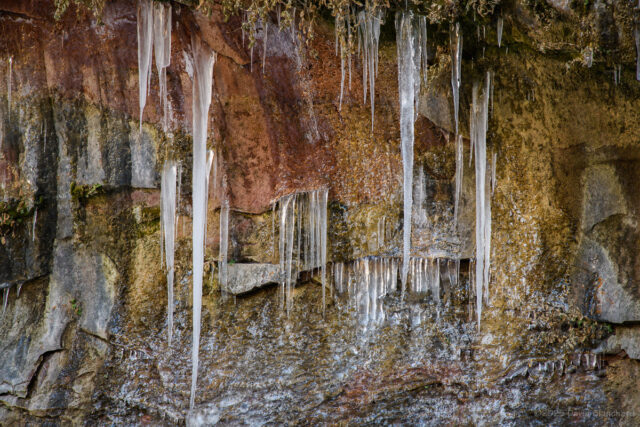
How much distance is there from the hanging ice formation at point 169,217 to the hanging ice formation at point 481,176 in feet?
7.60

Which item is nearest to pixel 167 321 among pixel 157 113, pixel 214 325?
pixel 214 325

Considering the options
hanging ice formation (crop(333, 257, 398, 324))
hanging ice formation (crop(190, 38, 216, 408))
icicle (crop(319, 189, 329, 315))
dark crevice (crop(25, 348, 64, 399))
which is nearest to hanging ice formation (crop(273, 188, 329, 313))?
icicle (crop(319, 189, 329, 315))

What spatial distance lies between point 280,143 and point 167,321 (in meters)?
1.74

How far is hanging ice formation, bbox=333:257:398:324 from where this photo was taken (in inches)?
170

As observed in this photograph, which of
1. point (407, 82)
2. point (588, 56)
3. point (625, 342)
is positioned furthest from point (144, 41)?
point (625, 342)

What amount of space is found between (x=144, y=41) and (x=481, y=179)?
103 inches

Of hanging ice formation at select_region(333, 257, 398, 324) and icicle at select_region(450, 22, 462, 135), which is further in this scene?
hanging ice formation at select_region(333, 257, 398, 324)

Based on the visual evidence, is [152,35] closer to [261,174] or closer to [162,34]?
[162,34]

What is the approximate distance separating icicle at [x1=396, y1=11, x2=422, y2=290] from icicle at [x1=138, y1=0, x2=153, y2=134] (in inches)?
66.6

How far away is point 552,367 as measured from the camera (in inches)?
169

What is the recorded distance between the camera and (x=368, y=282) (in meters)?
4.35

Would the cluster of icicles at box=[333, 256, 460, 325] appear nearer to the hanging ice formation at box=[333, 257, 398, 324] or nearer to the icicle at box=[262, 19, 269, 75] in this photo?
the hanging ice formation at box=[333, 257, 398, 324]

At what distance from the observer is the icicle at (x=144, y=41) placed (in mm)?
3514

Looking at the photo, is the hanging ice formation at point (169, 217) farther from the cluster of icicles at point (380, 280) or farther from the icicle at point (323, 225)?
the cluster of icicles at point (380, 280)
